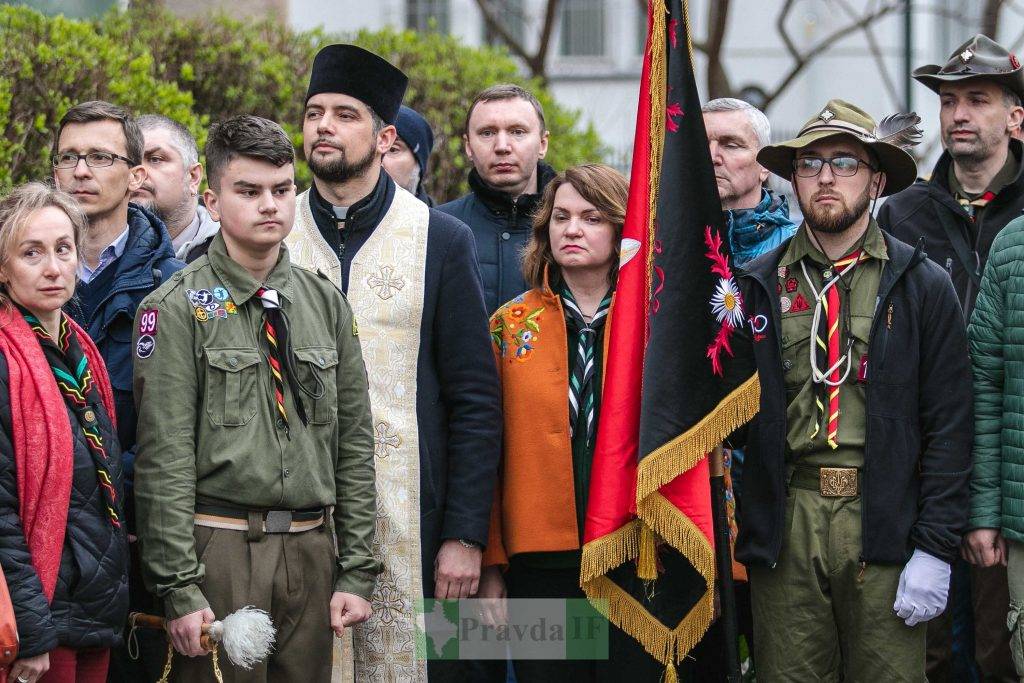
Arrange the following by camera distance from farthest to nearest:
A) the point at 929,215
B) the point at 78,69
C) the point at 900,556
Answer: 1. the point at 78,69
2. the point at 929,215
3. the point at 900,556

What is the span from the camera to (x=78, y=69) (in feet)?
20.6

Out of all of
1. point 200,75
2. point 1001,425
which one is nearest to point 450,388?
point 1001,425

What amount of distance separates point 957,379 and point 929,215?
1.38m

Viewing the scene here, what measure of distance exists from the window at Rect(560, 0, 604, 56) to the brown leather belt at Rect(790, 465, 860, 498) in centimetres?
1907

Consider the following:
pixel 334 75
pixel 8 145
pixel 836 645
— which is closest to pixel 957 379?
pixel 836 645

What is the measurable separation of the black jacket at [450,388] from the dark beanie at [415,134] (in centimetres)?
203

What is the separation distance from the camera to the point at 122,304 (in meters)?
4.71

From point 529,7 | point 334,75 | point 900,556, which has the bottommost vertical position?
point 900,556

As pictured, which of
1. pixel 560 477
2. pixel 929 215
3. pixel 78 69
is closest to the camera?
pixel 560 477

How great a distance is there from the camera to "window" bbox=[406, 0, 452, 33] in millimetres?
22844

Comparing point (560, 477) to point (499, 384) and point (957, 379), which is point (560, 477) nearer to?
point (499, 384)

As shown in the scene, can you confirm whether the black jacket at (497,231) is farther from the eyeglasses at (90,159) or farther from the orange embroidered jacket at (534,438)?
the eyeglasses at (90,159)

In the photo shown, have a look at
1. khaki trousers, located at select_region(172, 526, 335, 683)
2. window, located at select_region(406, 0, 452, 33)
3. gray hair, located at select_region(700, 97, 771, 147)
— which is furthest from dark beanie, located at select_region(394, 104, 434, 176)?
window, located at select_region(406, 0, 452, 33)

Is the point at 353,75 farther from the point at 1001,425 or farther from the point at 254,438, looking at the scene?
the point at 1001,425
